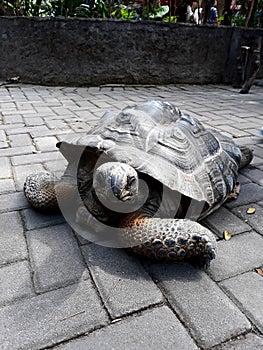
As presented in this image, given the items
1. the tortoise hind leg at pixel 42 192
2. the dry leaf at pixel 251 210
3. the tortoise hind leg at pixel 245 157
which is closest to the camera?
the tortoise hind leg at pixel 42 192

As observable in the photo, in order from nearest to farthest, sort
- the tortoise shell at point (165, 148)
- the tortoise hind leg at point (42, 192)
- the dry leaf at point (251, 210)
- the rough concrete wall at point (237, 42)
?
the tortoise shell at point (165, 148), the tortoise hind leg at point (42, 192), the dry leaf at point (251, 210), the rough concrete wall at point (237, 42)

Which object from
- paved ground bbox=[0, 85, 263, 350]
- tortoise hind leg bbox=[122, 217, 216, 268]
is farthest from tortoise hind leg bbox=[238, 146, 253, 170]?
tortoise hind leg bbox=[122, 217, 216, 268]

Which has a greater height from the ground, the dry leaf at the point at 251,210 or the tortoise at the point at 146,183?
the tortoise at the point at 146,183

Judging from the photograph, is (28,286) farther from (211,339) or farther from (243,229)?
(243,229)

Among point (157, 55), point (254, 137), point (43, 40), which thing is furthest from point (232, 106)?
point (43, 40)

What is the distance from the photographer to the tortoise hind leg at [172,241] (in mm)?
1362

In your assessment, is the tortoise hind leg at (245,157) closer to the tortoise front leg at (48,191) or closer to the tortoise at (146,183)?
the tortoise at (146,183)

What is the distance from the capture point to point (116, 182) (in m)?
1.28

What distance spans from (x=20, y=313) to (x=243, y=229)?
118cm

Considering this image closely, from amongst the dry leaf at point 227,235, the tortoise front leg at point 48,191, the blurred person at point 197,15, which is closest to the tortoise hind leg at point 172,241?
the dry leaf at point 227,235

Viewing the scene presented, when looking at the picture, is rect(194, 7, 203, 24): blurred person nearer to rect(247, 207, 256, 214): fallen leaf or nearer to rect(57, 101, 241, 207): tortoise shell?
rect(57, 101, 241, 207): tortoise shell

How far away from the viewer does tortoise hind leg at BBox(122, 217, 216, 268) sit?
4.47 ft

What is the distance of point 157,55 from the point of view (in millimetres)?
6637

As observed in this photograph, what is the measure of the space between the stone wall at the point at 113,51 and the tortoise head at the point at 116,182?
213 inches
